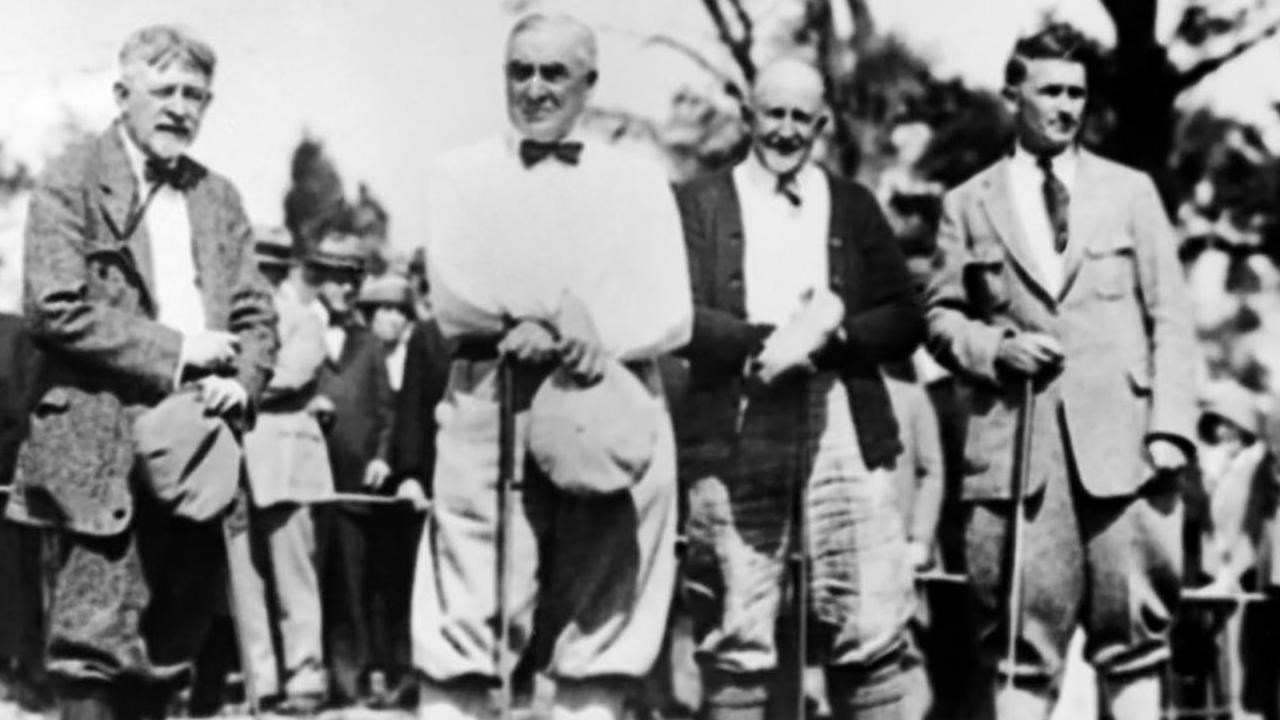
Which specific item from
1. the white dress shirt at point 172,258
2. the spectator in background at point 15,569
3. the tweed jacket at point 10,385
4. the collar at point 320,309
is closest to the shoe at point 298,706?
the spectator in background at point 15,569

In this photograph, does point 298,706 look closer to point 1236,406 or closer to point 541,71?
point 541,71

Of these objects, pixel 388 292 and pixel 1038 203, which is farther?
pixel 388 292

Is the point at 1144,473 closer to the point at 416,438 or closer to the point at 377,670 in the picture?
the point at 416,438

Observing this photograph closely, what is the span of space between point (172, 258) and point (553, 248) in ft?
3.30

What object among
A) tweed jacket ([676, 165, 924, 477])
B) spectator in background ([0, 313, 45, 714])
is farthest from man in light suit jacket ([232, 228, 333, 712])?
tweed jacket ([676, 165, 924, 477])

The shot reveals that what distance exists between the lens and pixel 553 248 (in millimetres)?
6523

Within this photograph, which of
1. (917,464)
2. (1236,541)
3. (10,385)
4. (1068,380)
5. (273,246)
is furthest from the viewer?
(1236,541)

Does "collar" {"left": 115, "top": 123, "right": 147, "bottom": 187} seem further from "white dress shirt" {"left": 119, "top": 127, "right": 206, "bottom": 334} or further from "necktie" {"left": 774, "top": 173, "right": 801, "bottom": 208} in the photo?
"necktie" {"left": 774, "top": 173, "right": 801, "bottom": 208}

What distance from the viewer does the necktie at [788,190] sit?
23.2ft

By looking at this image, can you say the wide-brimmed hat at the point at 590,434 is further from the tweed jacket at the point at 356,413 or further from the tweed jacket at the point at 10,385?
the tweed jacket at the point at 356,413

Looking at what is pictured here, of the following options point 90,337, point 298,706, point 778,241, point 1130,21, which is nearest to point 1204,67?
point 1130,21

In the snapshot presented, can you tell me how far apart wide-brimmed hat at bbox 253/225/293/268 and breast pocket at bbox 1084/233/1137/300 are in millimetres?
3447

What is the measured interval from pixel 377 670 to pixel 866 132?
3823mm

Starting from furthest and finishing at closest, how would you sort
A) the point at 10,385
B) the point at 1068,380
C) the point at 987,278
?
the point at 10,385 → the point at 987,278 → the point at 1068,380
